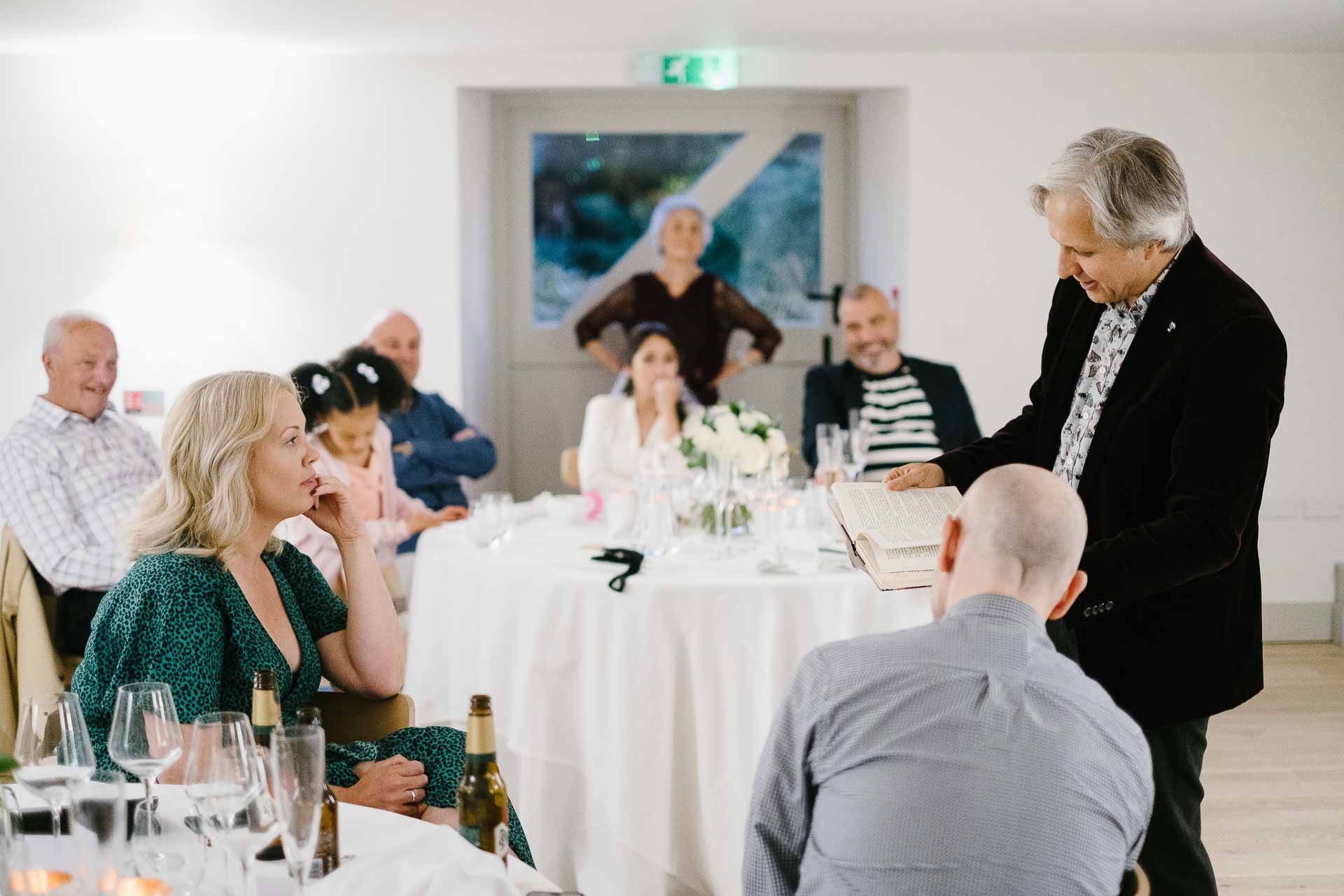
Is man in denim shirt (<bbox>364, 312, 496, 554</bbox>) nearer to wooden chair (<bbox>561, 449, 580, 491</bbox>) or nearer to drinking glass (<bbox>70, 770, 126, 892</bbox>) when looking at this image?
wooden chair (<bbox>561, 449, 580, 491</bbox>)

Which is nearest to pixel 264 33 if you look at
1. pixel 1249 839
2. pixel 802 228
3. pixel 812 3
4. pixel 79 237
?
pixel 79 237

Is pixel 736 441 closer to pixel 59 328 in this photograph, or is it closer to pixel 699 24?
pixel 59 328

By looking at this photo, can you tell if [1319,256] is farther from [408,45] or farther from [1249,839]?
[408,45]

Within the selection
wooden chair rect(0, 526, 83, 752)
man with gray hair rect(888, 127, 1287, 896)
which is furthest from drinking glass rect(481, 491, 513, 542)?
man with gray hair rect(888, 127, 1287, 896)

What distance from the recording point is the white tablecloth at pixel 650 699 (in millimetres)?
2881

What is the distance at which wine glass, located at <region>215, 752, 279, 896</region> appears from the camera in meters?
1.26

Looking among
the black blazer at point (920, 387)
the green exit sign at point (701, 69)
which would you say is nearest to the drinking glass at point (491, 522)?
the black blazer at point (920, 387)

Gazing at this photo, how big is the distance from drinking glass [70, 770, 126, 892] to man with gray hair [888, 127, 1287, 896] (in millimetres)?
1250

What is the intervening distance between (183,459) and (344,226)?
3819mm

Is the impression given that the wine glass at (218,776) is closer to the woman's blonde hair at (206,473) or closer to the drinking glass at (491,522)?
the woman's blonde hair at (206,473)

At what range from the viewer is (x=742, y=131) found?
6340 mm

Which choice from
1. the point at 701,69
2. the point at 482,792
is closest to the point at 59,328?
the point at 482,792

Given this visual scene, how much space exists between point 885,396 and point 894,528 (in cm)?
277

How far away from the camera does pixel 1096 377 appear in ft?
6.56
